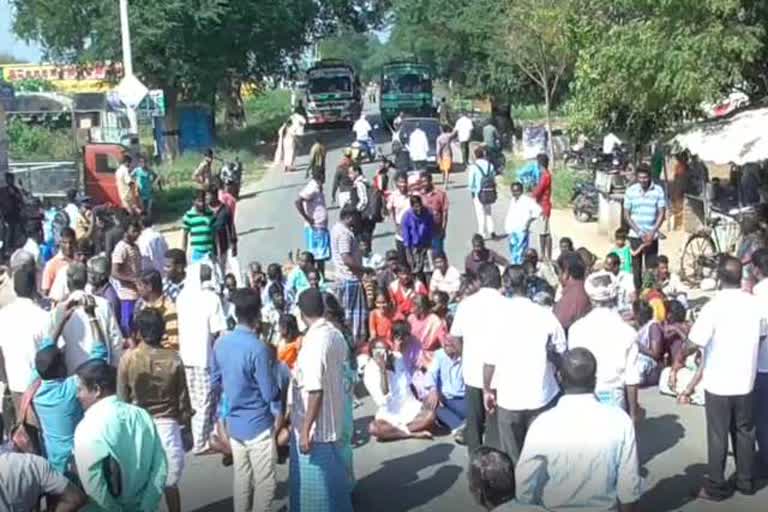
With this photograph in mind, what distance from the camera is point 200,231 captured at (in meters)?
13.9

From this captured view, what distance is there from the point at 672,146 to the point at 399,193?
5148 mm

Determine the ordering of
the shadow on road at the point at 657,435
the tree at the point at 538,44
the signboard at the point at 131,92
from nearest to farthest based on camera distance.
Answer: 1. the shadow on road at the point at 657,435
2. the signboard at the point at 131,92
3. the tree at the point at 538,44

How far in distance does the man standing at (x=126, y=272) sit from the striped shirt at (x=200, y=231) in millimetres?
1542

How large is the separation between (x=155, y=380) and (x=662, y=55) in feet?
41.5

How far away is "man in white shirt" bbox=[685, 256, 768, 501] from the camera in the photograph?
7.82m

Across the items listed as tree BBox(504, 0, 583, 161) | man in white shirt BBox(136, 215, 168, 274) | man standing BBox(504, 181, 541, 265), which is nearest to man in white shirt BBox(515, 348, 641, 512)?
man in white shirt BBox(136, 215, 168, 274)

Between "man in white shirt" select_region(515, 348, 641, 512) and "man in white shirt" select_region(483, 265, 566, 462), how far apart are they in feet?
6.50

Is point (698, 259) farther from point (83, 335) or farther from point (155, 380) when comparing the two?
point (155, 380)

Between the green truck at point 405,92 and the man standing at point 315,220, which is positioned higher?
the green truck at point 405,92

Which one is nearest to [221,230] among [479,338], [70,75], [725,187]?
[479,338]

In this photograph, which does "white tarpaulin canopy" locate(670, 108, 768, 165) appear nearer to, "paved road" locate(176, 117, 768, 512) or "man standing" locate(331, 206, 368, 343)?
"man standing" locate(331, 206, 368, 343)

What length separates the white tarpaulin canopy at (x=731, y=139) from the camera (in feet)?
54.7

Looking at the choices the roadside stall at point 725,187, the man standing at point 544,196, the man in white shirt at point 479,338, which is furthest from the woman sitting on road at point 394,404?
the man standing at point 544,196

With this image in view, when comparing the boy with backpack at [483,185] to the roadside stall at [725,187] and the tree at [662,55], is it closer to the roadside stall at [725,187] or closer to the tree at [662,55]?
the tree at [662,55]
